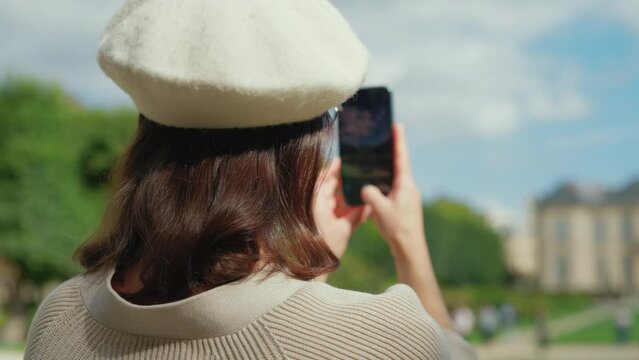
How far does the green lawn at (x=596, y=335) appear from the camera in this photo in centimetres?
2940

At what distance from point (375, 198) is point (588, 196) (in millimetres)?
78618

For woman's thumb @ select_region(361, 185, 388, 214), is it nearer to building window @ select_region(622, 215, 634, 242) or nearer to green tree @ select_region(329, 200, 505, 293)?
green tree @ select_region(329, 200, 505, 293)

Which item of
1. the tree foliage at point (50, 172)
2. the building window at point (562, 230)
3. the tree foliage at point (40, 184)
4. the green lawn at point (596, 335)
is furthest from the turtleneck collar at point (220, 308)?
the building window at point (562, 230)

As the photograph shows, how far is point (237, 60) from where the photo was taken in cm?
113

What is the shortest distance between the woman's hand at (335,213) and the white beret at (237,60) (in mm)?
357

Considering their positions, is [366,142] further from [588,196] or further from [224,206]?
[588,196]

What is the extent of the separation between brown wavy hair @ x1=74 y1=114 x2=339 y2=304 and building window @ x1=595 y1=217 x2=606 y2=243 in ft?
263

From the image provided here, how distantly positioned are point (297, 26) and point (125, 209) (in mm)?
389

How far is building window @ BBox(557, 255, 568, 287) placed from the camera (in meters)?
78.7

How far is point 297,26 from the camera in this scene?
1.17m

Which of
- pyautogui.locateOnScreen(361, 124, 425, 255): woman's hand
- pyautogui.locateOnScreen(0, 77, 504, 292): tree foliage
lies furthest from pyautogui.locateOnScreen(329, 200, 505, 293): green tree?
pyautogui.locateOnScreen(361, 124, 425, 255): woman's hand

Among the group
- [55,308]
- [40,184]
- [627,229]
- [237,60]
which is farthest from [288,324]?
[627,229]

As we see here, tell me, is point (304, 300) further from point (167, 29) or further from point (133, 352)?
point (167, 29)

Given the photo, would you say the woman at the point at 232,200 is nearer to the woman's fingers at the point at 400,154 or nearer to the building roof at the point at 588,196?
the woman's fingers at the point at 400,154
